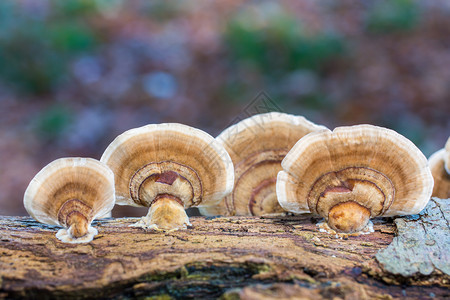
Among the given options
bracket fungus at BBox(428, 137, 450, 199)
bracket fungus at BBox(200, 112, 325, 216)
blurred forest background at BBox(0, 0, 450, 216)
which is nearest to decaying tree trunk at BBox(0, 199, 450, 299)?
bracket fungus at BBox(200, 112, 325, 216)

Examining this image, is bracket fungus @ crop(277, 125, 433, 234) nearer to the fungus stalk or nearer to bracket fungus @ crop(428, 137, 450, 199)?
the fungus stalk

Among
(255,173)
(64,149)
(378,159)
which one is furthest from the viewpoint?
(64,149)

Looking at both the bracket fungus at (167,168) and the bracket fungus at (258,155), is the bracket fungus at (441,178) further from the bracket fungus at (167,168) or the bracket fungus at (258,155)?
the bracket fungus at (167,168)

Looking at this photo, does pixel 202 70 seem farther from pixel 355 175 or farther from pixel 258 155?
pixel 355 175

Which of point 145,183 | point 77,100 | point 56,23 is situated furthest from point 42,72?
point 145,183

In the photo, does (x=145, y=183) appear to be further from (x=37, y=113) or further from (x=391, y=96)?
(x=391, y=96)

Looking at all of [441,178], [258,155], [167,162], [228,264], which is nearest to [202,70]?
[258,155]

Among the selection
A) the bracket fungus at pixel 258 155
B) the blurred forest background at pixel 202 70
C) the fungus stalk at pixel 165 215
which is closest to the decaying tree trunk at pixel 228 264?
the fungus stalk at pixel 165 215
